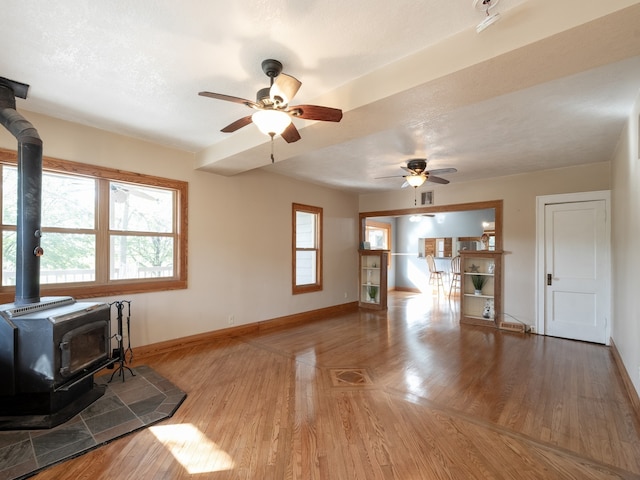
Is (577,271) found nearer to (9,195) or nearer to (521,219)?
(521,219)

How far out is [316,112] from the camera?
2.20m

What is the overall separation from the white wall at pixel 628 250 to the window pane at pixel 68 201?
5.24 metres

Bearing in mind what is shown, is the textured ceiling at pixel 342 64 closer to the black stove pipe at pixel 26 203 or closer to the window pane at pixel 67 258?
the black stove pipe at pixel 26 203

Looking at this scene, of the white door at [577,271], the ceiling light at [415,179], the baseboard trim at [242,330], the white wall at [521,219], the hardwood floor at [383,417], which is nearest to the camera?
the hardwood floor at [383,417]

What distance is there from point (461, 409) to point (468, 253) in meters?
3.69

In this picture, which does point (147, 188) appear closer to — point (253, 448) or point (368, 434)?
point (253, 448)

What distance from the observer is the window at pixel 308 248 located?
5938mm

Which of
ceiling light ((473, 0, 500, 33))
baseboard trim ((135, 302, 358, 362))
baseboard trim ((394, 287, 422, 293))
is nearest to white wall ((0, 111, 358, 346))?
baseboard trim ((135, 302, 358, 362))

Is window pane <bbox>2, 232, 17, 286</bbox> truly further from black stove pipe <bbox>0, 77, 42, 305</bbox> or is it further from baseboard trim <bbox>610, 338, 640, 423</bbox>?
baseboard trim <bbox>610, 338, 640, 423</bbox>

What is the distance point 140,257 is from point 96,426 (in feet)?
6.68

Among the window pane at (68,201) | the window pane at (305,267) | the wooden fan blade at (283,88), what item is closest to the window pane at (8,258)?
the window pane at (68,201)

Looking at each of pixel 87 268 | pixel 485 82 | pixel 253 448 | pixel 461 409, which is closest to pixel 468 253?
pixel 461 409

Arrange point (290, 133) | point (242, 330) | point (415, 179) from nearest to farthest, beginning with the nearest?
point (290, 133), point (415, 179), point (242, 330)

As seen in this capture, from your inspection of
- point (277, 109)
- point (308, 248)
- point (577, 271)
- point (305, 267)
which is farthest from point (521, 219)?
point (277, 109)
